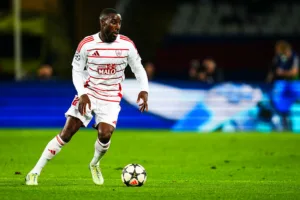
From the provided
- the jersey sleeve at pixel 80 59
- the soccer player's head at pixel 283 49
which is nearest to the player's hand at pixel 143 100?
the jersey sleeve at pixel 80 59

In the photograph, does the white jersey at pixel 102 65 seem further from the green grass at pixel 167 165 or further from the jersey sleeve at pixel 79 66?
the green grass at pixel 167 165

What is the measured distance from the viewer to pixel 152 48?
30906 mm

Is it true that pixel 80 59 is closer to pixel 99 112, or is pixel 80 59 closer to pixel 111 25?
pixel 111 25

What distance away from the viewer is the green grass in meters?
9.59

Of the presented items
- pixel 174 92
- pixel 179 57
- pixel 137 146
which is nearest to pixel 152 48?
pixel 179 57

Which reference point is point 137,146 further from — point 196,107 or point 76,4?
point 76,4

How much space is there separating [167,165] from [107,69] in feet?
11.1

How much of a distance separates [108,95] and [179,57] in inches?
866

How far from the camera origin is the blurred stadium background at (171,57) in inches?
819

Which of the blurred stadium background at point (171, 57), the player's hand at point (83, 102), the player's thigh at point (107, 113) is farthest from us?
the blurred stadium background at point (171, 57)

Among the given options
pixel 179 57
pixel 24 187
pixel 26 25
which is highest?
pixel 24 187

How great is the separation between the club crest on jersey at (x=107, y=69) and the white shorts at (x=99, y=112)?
1.15 ft

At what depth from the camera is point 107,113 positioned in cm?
1041

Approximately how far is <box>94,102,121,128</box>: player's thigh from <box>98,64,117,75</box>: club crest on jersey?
1.24 ft
